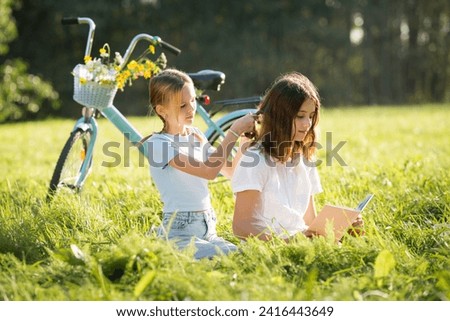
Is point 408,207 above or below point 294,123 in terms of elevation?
below

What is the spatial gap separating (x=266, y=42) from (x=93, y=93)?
20104 mm

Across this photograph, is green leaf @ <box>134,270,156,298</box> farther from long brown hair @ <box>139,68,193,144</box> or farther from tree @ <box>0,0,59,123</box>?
tree @ <box>0,0,59,123</box>

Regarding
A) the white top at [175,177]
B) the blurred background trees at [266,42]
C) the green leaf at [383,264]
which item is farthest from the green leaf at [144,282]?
the blurred background trees at [266,42]

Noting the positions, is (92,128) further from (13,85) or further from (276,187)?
(13,85)

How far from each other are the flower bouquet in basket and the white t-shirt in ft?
3.45

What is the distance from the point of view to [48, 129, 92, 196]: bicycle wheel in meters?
4.06

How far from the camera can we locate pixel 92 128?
427 centimetres

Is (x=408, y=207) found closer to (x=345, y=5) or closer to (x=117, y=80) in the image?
(x=117, y=80)

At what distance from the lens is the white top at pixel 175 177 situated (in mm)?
3137

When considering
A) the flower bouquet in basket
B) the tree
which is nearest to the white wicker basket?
the flower bouquet in basket

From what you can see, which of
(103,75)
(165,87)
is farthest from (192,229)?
(103,75)
